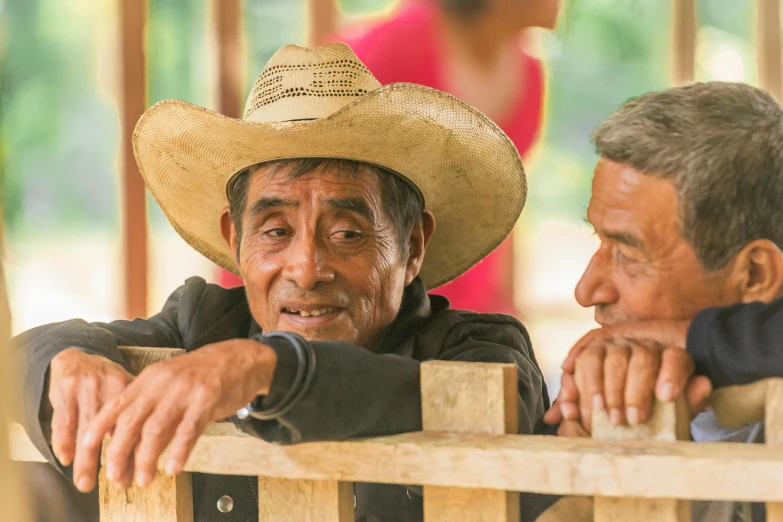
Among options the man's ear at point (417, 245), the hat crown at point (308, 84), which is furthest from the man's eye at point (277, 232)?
the man's ear at point (417, 245)

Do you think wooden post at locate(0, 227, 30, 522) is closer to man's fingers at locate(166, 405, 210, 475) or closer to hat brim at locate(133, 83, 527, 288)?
man's fingers at locate(166, 405, 210, 475)

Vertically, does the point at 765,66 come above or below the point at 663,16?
below

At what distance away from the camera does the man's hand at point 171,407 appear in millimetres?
1088

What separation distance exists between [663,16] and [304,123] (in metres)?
5.18

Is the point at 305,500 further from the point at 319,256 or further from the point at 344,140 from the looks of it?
the point at 344,140

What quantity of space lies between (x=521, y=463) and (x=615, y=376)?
0.59 feet

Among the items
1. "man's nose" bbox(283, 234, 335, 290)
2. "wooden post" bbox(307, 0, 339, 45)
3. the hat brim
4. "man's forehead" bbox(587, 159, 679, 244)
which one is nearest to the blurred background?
"wooden post" bbox(307, 0, 339, 45)

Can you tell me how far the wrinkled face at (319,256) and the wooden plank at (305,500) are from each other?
0.74m

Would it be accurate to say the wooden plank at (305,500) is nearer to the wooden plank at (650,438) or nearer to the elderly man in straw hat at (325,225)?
the elderly man in straw hat at (325,225)

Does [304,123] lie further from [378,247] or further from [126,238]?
[126,238]

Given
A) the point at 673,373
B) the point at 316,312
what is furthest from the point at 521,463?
the point at 316,312

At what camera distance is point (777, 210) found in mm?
1774

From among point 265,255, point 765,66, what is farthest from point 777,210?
point 765,66

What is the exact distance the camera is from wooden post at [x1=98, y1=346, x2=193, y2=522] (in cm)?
139
